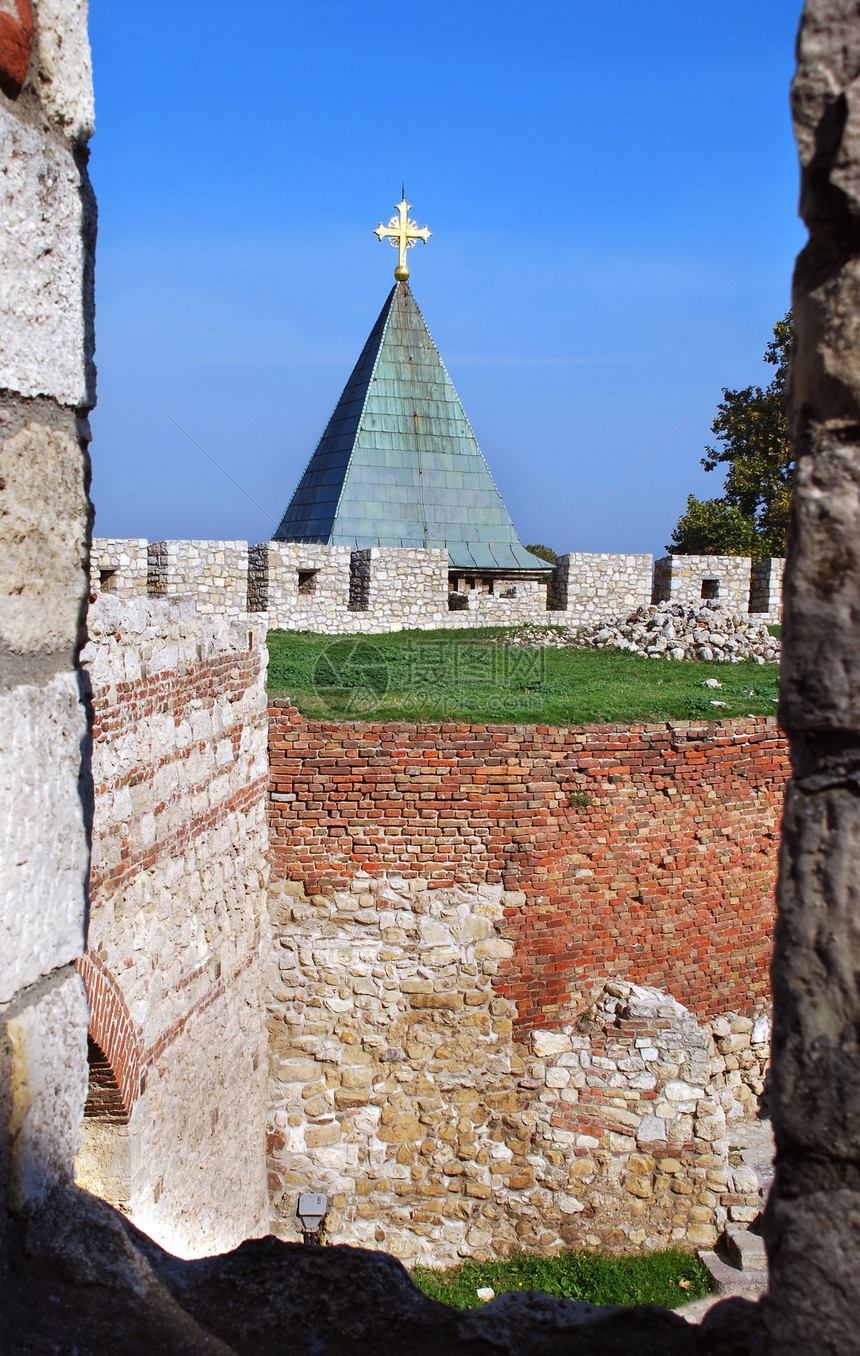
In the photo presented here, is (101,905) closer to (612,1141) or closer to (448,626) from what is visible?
(612,1141)

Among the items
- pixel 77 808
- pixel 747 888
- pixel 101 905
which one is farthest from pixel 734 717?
pixel 77 808

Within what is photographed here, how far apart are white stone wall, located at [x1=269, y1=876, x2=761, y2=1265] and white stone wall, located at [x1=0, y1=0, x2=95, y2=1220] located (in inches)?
191

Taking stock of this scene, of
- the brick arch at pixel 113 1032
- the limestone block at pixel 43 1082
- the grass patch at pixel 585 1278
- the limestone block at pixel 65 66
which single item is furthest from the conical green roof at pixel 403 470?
the limestone block at pixel 43 1082

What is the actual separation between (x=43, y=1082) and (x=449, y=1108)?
5.37 metres

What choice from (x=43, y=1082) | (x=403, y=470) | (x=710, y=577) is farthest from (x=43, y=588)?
(x=403, y=470)

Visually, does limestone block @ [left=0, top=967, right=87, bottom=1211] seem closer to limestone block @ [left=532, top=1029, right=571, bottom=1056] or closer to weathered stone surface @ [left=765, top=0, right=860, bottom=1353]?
weathered stone surface @ [left=765, top=0, right=860, bottom=1353]


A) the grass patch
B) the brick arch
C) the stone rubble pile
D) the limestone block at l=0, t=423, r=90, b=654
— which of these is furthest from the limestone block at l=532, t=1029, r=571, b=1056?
the stone rubble pile

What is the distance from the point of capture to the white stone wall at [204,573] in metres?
11.4

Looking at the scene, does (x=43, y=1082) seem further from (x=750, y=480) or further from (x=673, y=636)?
(x=750, y=480)

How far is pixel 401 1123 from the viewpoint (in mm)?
6898

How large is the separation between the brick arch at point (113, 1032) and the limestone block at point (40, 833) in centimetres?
222

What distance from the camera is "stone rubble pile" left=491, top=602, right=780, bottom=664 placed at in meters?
12.3

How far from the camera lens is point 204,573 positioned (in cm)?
1175

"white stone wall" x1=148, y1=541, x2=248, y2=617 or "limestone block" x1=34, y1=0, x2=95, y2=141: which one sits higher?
"limestone block" x1=34, y1=0, x2=95, y2=141
